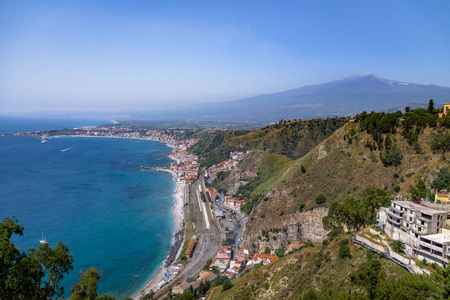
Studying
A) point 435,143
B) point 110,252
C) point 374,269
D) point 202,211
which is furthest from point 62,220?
point 435,143

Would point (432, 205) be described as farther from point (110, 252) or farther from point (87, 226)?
point (87, 226)

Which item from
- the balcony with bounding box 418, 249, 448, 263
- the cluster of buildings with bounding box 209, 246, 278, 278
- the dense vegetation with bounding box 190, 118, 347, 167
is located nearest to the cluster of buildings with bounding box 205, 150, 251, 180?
the dense vegetation with bounding box 190, 118, 347, 167

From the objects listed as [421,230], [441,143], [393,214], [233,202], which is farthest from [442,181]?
[233,202]

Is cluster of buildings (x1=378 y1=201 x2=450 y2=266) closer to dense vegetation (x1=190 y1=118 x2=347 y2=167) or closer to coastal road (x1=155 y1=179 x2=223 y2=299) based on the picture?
coastal road (x1=155 y1=179 x2=223 y2=299)

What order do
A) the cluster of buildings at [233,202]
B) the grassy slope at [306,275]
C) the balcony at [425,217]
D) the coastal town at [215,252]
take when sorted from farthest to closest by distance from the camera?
the cluster of buildings at [233,202] < the coastal town at [215,252] < the grassy slope at [306,275] < the balcony at [425,217]

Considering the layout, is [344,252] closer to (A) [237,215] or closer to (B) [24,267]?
(B) [24,267]

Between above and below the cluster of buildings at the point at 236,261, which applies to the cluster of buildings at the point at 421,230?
above

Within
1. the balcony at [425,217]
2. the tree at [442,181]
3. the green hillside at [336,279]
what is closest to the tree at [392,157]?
the tree at [442,181]

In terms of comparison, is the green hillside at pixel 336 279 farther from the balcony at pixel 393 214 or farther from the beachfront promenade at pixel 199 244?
the beachfront promenade at pixel 199 244
